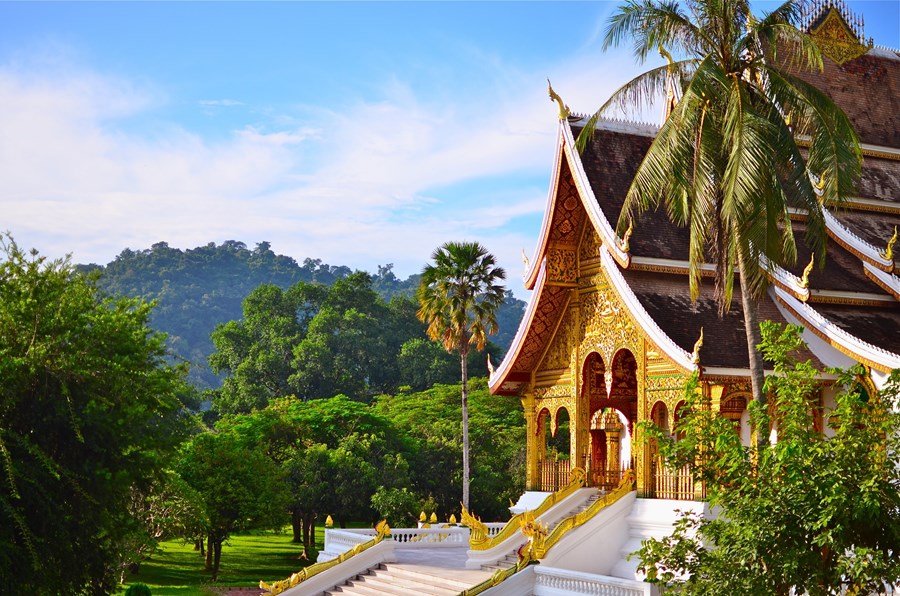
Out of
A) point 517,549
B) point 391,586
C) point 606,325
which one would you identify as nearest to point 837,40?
point 606,325

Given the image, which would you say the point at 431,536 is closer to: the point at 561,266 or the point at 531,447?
the point at 531,447

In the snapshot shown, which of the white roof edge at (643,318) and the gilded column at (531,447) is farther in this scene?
the gilded column at (531,447)

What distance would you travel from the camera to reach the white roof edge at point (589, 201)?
1984cm

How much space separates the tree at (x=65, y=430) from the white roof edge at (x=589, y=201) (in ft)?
25.6

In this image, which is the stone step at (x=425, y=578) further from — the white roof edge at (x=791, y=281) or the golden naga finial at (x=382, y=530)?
the white roof edge at (x=791, y=281)

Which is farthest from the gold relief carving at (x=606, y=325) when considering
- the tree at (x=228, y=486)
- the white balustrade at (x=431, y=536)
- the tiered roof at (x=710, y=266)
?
the tree at (x=228, y=486)

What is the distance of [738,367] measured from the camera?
17625 millimetres

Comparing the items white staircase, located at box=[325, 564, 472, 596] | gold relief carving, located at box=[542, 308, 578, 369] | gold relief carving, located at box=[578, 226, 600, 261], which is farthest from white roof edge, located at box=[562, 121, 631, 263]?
white staircase, located at box=[325, 564, 472, 596]

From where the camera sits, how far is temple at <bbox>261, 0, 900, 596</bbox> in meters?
18.2

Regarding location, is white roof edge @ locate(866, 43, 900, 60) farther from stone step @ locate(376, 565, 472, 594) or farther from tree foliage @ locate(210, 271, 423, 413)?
tree foliage @ locate(210, 271, 423, 413)

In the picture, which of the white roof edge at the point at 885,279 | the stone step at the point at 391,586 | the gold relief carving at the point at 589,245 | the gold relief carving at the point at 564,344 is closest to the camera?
the white roof edge at the point at 885,279

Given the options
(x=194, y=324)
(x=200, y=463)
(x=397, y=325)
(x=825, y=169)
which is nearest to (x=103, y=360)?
(x=825, y=169)

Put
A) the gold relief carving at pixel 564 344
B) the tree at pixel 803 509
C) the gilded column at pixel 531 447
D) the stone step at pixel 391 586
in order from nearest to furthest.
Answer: the tree at pixel 803 509, the stone step at pixel 391 586, the gold relief carving at pixel 564 344, the gilded column at pixel 531 447

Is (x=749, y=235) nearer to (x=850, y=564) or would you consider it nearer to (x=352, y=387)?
(x=850, y=564)
